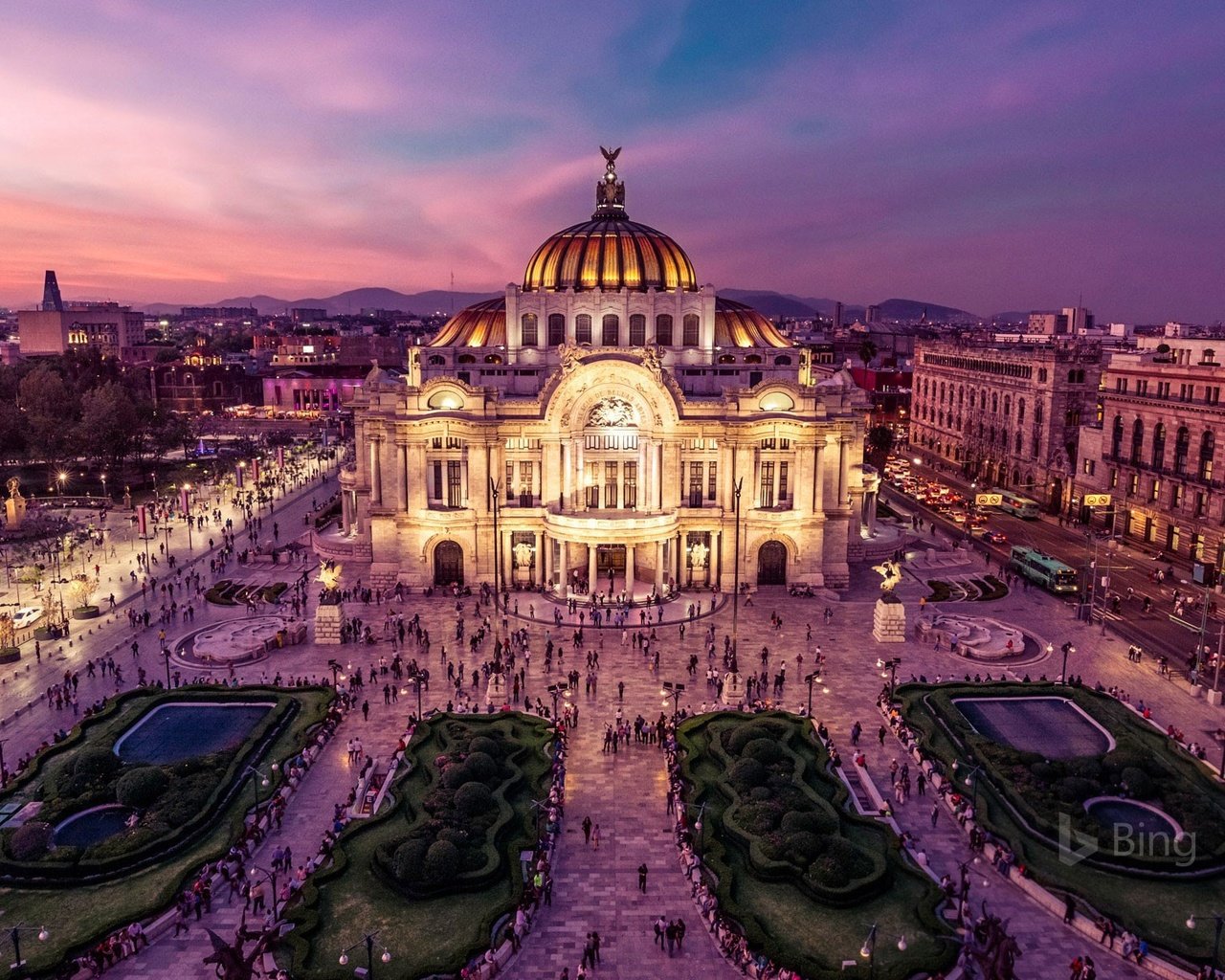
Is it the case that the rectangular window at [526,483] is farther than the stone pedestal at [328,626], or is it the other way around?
the rectangular window at [526,483]

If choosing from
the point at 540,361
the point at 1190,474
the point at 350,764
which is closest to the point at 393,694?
the point at 350,764

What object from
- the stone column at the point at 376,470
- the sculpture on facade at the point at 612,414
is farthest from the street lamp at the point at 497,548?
the stone column at the point at 376,470

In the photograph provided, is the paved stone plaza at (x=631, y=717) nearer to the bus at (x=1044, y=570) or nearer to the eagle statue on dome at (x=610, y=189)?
the bus at (x=1044, y=570)

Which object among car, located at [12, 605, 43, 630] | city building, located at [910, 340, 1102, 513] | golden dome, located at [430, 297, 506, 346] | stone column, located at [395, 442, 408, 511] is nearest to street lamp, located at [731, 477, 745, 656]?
→ stone column, located at [395, 442, 408, 511]

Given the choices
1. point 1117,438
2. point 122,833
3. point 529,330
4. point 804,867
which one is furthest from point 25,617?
point 1117,438

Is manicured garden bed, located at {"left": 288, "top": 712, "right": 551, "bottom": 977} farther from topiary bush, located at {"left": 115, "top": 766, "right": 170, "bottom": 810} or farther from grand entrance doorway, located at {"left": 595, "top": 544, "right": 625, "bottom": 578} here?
grand entrance doorway, located at {"left": 595, "top": 544, "right": 625, "bottom": 578}

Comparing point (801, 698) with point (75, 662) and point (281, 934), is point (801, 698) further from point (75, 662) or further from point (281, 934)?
point (75, 662)
